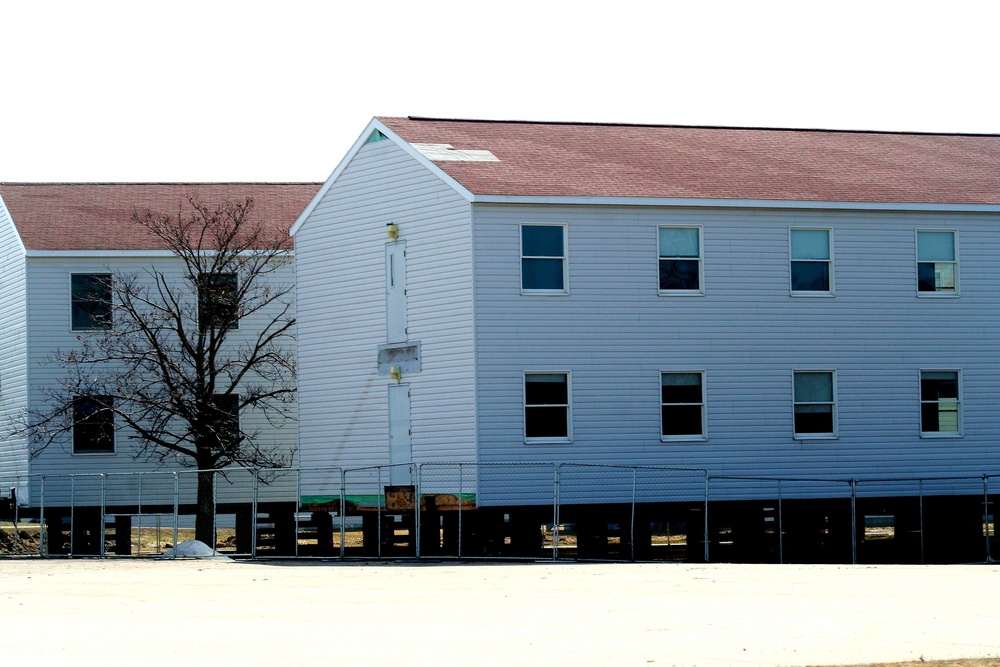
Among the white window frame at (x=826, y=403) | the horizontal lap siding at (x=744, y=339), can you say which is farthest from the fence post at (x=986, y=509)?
the white window frame at (x=826, y=403)

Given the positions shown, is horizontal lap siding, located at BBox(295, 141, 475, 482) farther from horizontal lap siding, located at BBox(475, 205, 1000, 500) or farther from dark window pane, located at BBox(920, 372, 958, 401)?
dark window pane, located at BBox(920, 372, 958, 401)

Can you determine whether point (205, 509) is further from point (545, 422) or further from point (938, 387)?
point (938, 387)

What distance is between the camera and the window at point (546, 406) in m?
31.5

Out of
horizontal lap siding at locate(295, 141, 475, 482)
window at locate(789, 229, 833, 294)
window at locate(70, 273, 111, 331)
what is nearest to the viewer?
horizontal lap siding at locate(295, 141, 475, 482)

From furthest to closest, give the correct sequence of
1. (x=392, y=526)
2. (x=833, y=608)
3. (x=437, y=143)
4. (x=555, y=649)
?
(x=437, y=143) → (x=392, y=526) → (x=833, y=608) → (x=555, y=649)

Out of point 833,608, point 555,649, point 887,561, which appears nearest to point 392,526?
point 887,561

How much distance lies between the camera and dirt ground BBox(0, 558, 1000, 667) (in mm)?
14195

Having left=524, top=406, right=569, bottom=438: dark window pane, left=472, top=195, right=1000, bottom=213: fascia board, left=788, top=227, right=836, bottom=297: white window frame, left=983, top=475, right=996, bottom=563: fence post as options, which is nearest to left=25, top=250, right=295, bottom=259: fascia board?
left=472, top=195, right=1000, bottom=213: fascia board

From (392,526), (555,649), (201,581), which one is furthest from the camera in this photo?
(392,526)

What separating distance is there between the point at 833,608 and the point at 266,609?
6.93m

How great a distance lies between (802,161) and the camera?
3634cm

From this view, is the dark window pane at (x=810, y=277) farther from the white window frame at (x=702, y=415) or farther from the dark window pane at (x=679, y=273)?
the white window frame at (x=702, y=415)

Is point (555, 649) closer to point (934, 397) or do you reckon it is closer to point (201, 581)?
point (201, 581)

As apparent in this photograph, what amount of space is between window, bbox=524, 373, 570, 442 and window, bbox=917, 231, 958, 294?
8805mm
